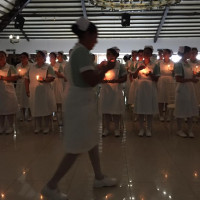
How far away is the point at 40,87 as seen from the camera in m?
5.31

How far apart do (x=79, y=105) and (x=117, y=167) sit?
1.34 metres

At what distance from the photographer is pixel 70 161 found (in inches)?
A: 97.2

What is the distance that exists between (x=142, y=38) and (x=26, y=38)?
6595mm

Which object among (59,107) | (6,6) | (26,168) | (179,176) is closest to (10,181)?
(26,168)

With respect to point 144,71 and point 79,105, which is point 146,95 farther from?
point 79,105

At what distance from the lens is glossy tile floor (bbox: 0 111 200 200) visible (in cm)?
276

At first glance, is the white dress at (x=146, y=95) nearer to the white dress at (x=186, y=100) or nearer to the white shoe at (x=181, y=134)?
the white dress at (x=186, y=100)

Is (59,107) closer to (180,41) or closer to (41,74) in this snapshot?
(41,74)

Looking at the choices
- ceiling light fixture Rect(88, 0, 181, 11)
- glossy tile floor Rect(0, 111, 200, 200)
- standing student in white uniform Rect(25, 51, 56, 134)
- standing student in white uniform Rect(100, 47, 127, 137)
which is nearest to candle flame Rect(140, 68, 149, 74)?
standing student in white uniform Rect(100, 47, 127, 137)

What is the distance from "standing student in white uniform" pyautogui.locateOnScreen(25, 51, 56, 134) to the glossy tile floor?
457 mm

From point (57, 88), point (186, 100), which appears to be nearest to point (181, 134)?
point (186, 100)

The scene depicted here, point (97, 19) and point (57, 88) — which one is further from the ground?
A: point (97, 19)

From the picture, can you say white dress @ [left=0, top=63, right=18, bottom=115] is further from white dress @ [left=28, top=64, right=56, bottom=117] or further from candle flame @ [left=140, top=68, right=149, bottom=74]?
candle flame @ [left=140, top=68, right=149, bottom=74]

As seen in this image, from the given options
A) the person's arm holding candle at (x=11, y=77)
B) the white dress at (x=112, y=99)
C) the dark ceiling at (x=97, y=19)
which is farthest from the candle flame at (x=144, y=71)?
the dark ceiling at (x=97, y=19)
